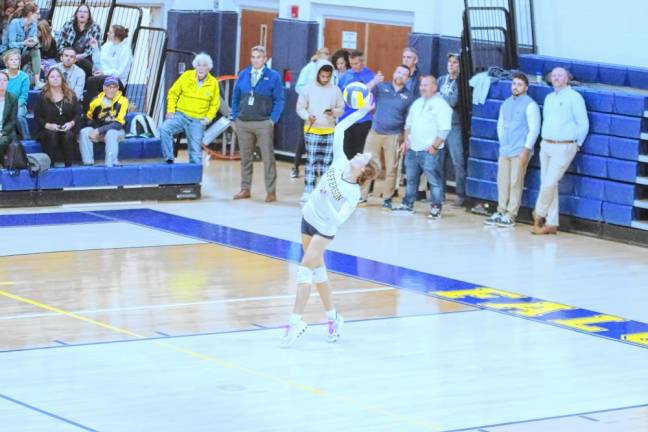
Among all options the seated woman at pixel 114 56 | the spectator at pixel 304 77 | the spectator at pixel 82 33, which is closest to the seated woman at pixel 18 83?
the seated woman at pixel 114 56

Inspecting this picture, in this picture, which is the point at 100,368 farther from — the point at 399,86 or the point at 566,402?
the point at 399,86

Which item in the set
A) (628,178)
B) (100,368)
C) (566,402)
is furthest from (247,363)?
(628,178)

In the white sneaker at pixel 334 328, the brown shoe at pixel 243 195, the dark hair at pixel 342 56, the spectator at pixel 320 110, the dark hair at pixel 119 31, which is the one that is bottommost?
the white sneaker at pixel 334 328

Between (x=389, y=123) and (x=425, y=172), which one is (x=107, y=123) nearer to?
(x=389, y=123)

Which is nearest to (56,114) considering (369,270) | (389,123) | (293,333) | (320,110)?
(320,110)

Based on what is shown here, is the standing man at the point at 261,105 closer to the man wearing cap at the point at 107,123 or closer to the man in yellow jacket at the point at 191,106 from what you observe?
the man in yellow jacket at the point at 191,106

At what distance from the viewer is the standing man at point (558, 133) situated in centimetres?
1574

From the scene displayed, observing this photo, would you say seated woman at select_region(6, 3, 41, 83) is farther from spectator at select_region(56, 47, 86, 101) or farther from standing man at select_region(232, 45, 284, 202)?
standing man at select_region(232, 45, 284, 202)

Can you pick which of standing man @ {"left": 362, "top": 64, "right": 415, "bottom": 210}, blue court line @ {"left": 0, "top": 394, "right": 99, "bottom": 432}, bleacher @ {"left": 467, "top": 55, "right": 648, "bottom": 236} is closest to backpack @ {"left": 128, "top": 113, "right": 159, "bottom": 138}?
standing man @ {"left": 362, "top": 64, "right": 415, "bottom": 210}

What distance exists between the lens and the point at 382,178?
19.9 meters

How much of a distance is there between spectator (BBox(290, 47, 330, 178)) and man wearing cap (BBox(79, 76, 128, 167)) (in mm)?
2805

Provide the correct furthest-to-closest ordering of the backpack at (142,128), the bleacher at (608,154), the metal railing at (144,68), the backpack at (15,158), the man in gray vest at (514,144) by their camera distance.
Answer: the metal railing at (144,68), the backpack at (142,128), the man in gray vest at (514,144), the backpack at (15,158), the bleacher at (608,154)

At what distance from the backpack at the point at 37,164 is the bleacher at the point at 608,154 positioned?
17.7 ft

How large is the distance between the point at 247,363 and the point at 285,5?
12.4 m
